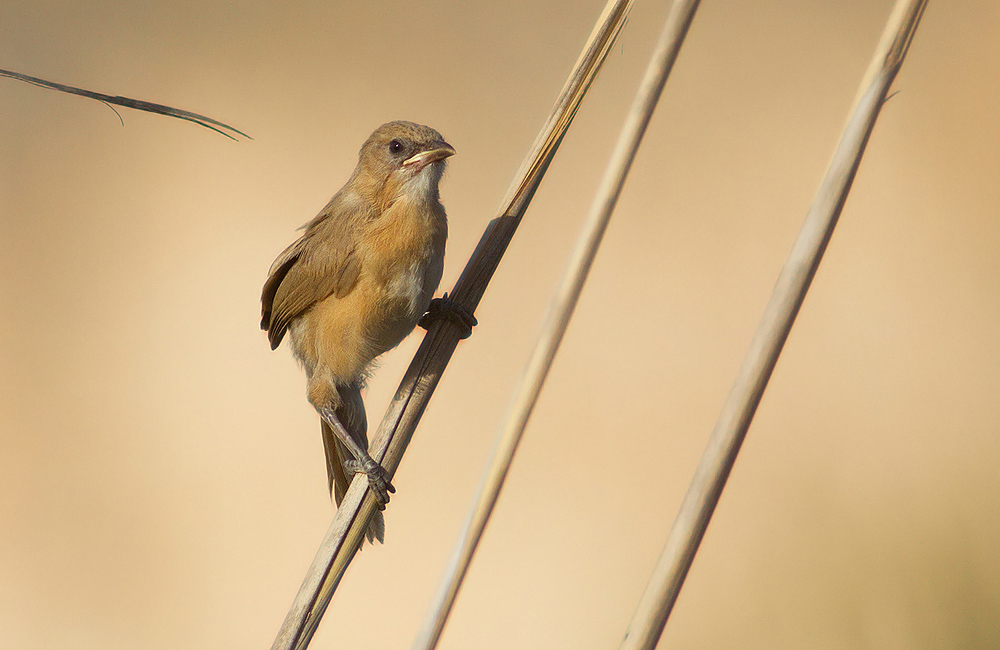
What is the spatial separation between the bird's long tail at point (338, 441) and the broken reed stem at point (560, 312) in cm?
58

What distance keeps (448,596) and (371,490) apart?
0.68 ft

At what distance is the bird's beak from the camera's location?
4.71 ft

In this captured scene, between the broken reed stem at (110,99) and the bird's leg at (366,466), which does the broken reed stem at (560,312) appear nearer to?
the bird's leg at (366,466)

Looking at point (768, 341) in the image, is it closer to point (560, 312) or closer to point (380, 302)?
point (560, 312)

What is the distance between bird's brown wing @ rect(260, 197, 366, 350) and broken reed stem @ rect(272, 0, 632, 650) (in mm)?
337

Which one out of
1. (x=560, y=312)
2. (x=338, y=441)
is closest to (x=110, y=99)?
(x=560, y=312)

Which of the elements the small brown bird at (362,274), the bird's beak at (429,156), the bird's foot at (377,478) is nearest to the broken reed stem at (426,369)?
the bird's foot at (377,478)

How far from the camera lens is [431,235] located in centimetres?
143

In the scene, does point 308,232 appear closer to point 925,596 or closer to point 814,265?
point 814,265

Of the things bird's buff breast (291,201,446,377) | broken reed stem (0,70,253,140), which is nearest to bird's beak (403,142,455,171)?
bird's buff breast (291,201,446,377)

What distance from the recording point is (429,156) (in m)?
1.45

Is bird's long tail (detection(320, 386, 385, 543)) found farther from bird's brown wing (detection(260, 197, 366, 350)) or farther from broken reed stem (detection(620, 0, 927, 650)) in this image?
broken reed stem (detection(620, 0, 927, 650))

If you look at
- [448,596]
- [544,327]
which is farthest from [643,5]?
[448,596]

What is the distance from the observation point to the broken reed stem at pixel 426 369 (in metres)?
0.99
